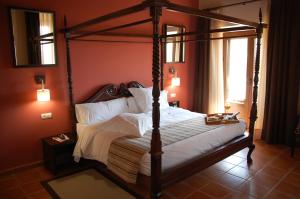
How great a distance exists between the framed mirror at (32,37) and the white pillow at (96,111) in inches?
29.5

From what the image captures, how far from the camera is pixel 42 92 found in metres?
3.13

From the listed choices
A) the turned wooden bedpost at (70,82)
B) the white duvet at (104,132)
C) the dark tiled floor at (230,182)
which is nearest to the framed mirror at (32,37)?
the turned wooden bedpost at (70,82)

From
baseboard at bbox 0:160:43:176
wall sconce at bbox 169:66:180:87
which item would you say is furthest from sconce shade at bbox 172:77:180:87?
baseboard at bbox 0:160:43:176

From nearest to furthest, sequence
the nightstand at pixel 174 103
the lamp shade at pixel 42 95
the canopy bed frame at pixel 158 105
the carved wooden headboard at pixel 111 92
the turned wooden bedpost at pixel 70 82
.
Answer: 1. the canopy bed frame at pixel 158 105
2. the lamp shade at pixel 42 95
3. the turned wooden bedpost at pixel 70 82
4. the carved wooden headboard at pixel 111 92
5. the nightstand at pixel 174 103

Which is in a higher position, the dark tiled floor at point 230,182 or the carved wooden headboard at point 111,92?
the carved wooden headboard at point 111,92

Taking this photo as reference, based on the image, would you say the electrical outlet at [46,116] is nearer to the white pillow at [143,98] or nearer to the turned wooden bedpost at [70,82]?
the turned wooden bedpost at [70,82]

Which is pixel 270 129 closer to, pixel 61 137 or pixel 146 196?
pixel 146 196

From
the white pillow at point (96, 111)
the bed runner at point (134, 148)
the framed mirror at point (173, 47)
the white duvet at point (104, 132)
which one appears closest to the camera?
the bed runner at point (134, 148)

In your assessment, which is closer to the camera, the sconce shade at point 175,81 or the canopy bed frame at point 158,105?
the canopy bed frame at point 158,105

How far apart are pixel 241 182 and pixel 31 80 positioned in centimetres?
294

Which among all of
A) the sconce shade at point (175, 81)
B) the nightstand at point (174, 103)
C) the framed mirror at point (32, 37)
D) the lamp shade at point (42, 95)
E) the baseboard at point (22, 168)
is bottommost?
the baseboard at point (22, 168)

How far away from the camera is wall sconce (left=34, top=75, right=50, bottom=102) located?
3121mm

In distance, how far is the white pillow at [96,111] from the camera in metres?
3.43

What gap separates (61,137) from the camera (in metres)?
3.33
